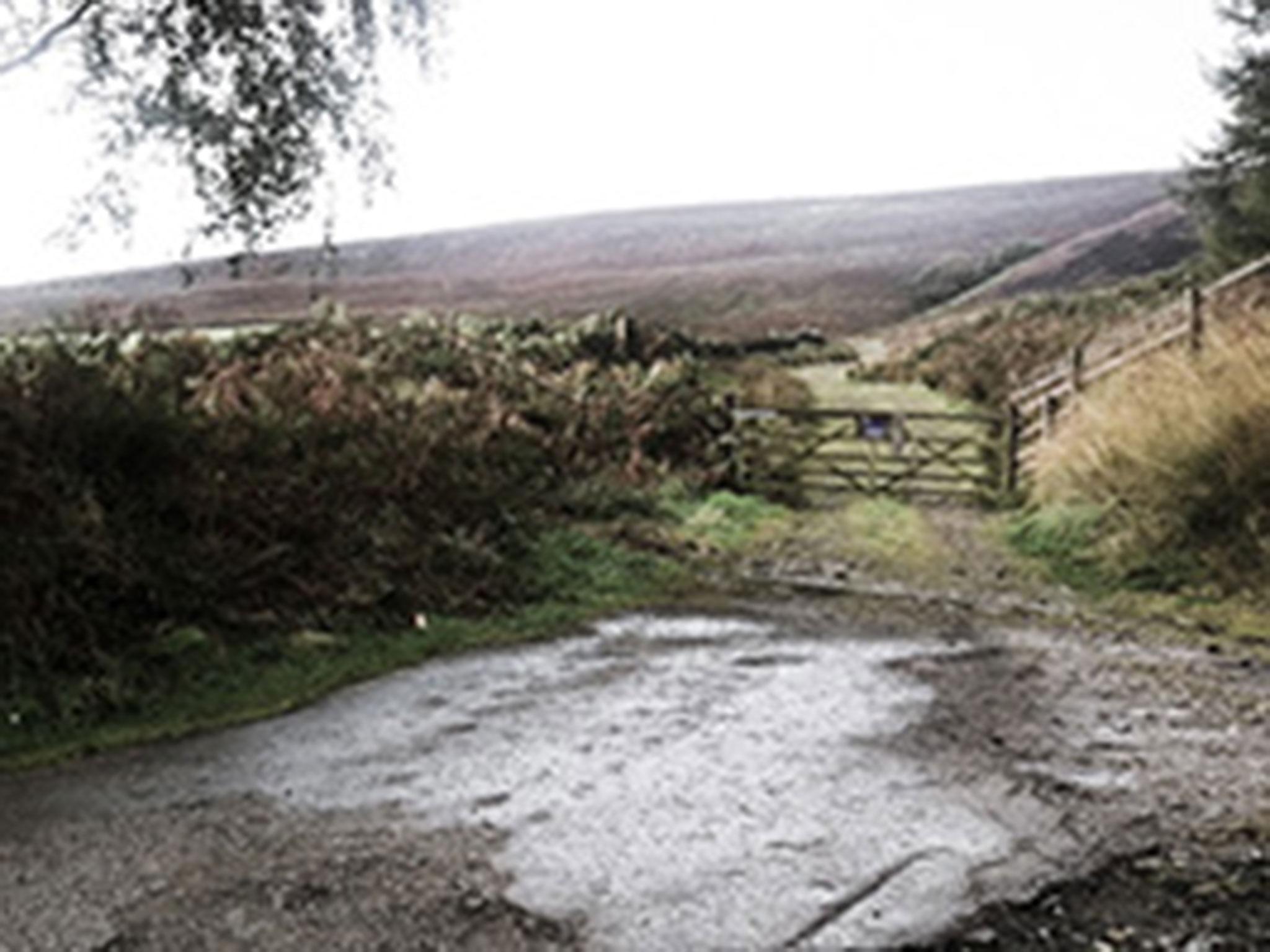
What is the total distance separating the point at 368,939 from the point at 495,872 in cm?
65

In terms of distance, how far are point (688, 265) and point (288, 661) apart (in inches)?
1183

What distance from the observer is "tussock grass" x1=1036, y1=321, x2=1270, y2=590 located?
10195 mm

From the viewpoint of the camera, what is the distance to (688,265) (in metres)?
36.5

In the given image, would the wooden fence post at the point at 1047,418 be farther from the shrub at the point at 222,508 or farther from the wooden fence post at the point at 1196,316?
the shrub at the point at 222,508

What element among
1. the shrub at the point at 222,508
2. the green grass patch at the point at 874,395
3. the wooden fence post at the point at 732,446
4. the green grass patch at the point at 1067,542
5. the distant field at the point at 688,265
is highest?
the distant field at the point at 688,265

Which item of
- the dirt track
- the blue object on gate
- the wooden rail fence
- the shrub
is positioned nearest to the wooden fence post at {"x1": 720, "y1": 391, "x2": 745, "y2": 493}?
the blue object on gate

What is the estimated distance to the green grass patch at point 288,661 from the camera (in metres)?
6.34

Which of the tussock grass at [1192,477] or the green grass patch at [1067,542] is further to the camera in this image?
the green grass patch at [1067,542]

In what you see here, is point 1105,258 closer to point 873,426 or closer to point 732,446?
point 873,426

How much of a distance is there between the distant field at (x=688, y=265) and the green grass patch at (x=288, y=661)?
248 inches

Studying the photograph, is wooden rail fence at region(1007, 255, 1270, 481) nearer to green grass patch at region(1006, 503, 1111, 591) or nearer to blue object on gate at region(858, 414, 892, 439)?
blue object on gate at region(858, 414, 892, 439)

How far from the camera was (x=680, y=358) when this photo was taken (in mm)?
21203

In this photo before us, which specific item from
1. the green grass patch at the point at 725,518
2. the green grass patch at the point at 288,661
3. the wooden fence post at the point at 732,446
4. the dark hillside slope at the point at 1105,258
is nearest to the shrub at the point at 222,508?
the green grass patch at the point at 288,661

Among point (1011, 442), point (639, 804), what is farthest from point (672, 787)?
point (1011, 442)
